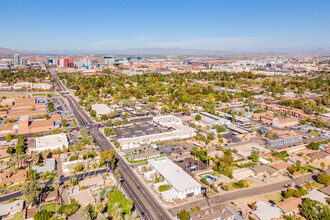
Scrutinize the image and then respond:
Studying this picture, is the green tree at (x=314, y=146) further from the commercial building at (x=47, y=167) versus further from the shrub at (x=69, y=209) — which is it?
the commercial building at (x=47, y=167)

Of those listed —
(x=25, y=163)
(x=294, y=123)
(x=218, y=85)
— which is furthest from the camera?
(x=218, y=85)

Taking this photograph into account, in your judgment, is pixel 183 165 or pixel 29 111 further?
pixel 29 111

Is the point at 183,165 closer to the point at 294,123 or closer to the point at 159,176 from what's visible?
the point at 159,176

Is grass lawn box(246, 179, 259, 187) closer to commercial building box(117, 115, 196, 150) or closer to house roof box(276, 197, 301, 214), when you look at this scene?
house roof box(276, 197, 301, 214)

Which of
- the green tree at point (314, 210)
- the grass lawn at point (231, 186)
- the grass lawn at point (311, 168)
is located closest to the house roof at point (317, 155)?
the grass lawn at point (311, 168)

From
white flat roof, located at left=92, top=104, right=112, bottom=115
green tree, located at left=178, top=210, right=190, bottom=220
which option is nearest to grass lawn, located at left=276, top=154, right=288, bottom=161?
green tree, located at left=178, top=210, right=190, bottom=220

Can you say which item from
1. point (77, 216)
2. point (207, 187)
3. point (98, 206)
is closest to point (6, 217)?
point (77, 216)
